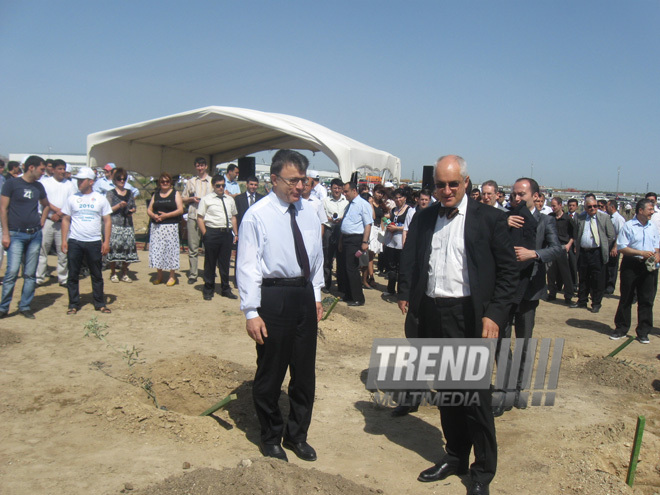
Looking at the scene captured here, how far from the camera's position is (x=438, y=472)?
3.78m

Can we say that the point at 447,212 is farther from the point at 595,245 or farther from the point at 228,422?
the point at 595,245

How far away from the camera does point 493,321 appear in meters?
3.39

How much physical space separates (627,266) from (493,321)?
217 inches

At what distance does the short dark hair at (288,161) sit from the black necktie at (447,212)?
98 cm

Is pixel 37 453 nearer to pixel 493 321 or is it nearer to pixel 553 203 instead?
pixel 493 321

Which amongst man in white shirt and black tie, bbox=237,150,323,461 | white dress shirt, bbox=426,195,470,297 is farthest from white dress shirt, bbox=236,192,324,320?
white dress shirt, bbox=426,195,470,297

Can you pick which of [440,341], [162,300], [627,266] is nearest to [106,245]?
[162,300]

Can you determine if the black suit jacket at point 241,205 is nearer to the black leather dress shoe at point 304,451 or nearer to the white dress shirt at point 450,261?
the black leather dress shoe at point 304,451

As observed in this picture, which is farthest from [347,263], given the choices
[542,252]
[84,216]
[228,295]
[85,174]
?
[542,252]

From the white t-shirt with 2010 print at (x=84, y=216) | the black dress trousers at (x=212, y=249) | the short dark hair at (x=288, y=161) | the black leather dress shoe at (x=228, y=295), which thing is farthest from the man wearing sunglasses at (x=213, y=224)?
the short dark hair at (x=288, y=161)

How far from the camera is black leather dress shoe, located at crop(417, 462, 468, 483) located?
148 inches

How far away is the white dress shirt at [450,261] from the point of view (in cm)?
351

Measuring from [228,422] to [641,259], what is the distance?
6.24m

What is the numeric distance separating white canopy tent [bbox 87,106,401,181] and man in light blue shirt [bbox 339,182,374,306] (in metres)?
1.78
